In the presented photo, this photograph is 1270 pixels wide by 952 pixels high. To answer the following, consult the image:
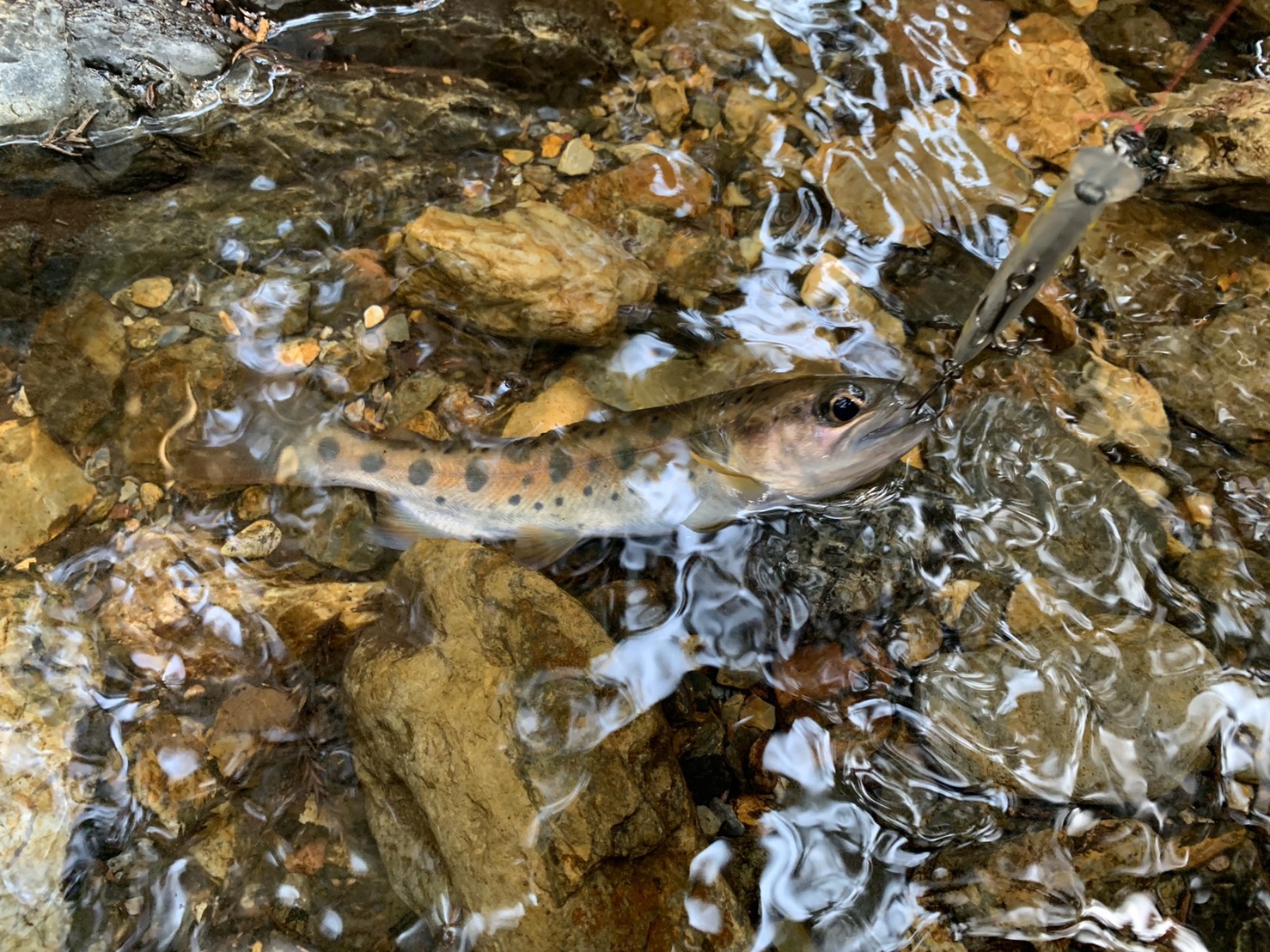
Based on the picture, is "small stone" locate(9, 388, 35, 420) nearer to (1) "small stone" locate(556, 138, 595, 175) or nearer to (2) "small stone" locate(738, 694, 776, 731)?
(1) "small stone" locate(556, 138, 595, 175)

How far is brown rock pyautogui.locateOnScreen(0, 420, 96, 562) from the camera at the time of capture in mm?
3992

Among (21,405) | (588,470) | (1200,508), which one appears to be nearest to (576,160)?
(588,470)

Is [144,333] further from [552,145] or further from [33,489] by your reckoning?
[552,145]

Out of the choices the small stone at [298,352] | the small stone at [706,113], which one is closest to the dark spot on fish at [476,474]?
the small stone at [298,352]

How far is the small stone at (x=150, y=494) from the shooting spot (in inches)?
168

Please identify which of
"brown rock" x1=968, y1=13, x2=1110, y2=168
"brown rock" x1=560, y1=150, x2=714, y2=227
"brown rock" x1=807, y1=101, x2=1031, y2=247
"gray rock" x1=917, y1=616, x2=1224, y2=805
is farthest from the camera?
"brown rock" x1=968, y1=13, x2=1110, y2=168

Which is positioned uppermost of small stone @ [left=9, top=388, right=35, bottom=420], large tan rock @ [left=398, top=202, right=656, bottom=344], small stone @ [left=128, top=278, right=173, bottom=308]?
large tan rock @ [left=398, top=202, right=656, bottom=344]

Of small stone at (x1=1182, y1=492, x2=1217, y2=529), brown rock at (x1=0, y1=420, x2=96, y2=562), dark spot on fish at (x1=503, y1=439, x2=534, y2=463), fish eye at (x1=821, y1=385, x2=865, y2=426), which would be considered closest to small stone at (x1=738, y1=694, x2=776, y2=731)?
fish eye at (x1=821, y1=385, x2=865, y2=426)

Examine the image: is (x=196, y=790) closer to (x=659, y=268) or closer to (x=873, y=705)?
(x=873, y=705)

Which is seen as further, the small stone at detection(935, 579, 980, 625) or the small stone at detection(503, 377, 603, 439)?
the small stone at detection(503, 377, 603, 439)

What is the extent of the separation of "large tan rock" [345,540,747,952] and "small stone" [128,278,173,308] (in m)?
2.57

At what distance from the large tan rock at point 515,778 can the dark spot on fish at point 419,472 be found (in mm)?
743

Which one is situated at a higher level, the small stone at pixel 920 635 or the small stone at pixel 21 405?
the small stone at pixel 920 635

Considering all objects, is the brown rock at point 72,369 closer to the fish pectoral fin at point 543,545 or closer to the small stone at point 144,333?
the small stone at point 144,333
